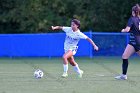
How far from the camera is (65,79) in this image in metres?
13.4

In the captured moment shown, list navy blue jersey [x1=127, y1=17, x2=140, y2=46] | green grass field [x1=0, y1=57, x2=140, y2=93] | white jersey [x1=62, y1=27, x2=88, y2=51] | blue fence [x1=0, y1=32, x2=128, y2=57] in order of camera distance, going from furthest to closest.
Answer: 1. blue fence [x1=0, y1=32, x2=128, y2=57]
2. white jersey [x1=62, y1=27, x2=88, y2=51]
3. navy blue jersey [x1=127, y1=17, x2=140, y2=46]
4. green grass field [x1=0, y1=57, x2=140, y2=93]

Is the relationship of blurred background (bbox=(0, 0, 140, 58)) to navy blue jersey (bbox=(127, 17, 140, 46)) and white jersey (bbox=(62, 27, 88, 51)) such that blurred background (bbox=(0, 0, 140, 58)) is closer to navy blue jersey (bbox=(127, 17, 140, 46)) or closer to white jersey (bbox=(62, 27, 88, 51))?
white jersey (bbox=(62, 27, 88, 51))

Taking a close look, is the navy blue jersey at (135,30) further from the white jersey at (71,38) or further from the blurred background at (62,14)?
the blurred background at (62,14)

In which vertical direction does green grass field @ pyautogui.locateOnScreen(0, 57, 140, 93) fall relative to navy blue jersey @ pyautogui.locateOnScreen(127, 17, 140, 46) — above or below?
below

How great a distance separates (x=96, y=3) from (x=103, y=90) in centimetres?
1425

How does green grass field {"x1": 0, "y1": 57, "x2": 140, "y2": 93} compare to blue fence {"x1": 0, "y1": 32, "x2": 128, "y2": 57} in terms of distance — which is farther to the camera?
blue fence {"x1": 0, "y1": 32, "x2": 128, "y2": 57}

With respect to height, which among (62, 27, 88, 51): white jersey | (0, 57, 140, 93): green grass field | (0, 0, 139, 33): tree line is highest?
(0, 0, 139, 33): tree line

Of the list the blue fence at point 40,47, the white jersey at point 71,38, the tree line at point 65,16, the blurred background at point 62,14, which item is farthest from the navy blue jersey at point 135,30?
the tree line at point 65,16

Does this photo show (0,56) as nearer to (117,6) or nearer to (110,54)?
(110,54)

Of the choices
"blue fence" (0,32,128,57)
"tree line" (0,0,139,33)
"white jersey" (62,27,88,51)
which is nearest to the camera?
"white jersey" (62,27,88,51)

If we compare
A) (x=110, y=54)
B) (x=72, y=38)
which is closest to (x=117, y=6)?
(x=110, y=54)

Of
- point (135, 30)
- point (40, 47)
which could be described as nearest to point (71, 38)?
point (135, 30)

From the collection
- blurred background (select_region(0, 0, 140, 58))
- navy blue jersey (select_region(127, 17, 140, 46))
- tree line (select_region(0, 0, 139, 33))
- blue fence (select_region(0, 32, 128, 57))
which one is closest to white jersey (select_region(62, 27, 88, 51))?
navy blue jersey (select_region(127, 17, 140, 46))

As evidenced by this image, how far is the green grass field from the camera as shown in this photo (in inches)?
450
